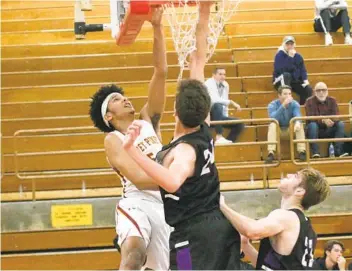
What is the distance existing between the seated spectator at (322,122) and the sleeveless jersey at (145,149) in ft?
15.6

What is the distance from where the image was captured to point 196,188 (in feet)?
13.7

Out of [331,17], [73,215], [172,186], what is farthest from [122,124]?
[331,17]

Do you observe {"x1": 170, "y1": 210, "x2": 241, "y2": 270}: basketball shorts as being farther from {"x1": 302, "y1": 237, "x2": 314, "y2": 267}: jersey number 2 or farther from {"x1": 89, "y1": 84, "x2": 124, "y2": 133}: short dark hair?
{"x1": 89, "y1": 84, "x2": 124, "y2": 133}: short dark hair

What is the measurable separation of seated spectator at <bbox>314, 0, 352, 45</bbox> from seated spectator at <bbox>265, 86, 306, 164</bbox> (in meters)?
2.74

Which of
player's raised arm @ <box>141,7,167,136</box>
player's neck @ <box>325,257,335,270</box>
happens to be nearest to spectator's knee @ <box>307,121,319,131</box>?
player's neck @ <box>325,257,335,270</box>

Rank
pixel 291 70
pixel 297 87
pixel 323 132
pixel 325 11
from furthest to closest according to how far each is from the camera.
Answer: pixel 325 11
pixel 297 87
pixel 291 70
pixel 323 132

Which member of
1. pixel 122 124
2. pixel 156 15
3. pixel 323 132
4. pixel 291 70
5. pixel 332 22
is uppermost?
pixel 332 22

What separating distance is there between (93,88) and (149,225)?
629 cm

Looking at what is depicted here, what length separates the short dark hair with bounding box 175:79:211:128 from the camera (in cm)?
407

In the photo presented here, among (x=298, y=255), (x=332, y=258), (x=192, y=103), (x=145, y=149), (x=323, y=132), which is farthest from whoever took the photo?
(x=323, y=132)

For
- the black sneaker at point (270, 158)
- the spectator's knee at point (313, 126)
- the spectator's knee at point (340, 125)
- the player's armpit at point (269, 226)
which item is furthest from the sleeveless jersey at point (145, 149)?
the spectator's knee at point (340, 125)

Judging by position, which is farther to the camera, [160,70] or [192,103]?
[160,70]

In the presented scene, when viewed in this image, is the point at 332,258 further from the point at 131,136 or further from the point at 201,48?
the point at 131,136

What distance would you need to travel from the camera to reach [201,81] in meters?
4.39
